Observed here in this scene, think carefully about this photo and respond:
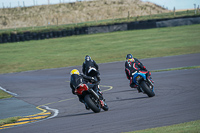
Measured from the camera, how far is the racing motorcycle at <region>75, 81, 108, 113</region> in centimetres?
1082

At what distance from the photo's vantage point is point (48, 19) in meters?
95.1

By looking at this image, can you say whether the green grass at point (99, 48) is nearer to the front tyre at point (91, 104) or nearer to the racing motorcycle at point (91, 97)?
the racing motorcycle at point (91, 97)

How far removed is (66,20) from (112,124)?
86493mm

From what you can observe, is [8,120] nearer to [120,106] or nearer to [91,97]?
[91,97]

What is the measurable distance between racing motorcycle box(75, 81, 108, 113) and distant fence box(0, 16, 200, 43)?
120ft

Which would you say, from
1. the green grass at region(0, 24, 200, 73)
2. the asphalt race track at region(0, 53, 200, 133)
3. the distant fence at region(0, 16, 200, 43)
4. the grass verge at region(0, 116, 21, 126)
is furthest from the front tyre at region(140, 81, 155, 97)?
the distant fence at region(0, 16, 200, 43)

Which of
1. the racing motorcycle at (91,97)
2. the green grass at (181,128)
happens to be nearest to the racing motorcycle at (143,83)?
the racing motorcycle at (91,97)

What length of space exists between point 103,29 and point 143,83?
1431 inches

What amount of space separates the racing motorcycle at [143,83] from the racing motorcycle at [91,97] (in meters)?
2.07

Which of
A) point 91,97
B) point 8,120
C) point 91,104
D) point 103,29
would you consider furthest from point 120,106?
point 103,29

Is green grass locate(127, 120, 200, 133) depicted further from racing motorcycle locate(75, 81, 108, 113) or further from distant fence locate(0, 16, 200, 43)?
distant fence locate(0, 16, 200, 43)

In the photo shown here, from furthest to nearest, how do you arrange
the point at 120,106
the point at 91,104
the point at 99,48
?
the point at 99,48
the point at 120,106
the point at 91,104

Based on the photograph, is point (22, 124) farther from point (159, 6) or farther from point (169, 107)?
point (159, 6)

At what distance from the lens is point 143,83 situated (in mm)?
12977
